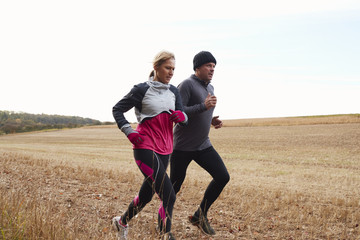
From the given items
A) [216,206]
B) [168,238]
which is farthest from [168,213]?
[216,206]

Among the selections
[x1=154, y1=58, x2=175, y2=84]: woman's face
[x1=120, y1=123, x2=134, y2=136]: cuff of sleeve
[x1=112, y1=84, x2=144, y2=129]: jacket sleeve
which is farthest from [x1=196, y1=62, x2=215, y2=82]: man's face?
[x1=120, y1=123, x2=134, y2=136]: cuff of sleeve

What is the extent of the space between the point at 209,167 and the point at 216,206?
210 centimetres

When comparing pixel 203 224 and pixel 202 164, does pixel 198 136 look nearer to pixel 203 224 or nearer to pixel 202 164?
pixel 202 164

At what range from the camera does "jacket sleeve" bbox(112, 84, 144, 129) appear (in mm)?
3314

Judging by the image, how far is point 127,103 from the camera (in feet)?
11.0

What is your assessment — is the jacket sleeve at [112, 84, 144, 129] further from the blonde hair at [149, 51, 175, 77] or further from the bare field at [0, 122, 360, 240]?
the bare field at [0, 122, 360, 240]

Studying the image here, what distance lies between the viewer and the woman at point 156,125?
3250mm

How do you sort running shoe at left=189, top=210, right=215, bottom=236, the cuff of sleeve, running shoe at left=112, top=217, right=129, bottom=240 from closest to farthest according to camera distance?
the cuff of sleeve → running shoe at left=112, top=217, right=129, bottom=240 → running shoe at left=189, top=210, right=215, bottom=236

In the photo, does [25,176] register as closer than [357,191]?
Yes

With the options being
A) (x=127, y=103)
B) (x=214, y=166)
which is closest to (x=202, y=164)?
(x=214, y=166)

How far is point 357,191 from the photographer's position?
335 inches

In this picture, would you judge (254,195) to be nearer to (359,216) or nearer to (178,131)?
(359,216)

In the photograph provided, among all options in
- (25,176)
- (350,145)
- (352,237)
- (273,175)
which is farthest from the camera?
(350,145)

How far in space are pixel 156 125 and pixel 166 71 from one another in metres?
0.58
